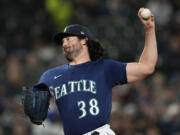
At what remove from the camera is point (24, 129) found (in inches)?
360

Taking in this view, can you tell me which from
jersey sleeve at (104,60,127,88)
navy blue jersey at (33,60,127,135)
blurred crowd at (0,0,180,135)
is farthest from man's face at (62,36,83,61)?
blurred crowd at (0,0,180,135)

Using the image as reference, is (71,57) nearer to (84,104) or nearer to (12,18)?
(84,104)

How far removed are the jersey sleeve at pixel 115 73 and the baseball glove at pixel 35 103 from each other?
27.8 inches

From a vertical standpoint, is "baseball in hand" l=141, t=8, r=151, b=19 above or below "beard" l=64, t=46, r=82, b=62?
above

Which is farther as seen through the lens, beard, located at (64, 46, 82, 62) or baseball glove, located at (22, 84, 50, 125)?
beard, located at (64, 46, 82, 62)

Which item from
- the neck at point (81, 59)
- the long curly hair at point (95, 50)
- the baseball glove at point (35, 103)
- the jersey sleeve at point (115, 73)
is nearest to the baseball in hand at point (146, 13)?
the jersey sleeve at point (115, 73)

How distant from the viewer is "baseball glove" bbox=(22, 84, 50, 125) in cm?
564

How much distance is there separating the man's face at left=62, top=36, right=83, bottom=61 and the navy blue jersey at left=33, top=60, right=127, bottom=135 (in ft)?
0.43

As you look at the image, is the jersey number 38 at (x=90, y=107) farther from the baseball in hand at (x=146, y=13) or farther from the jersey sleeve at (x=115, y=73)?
the baseball in hand at (x=146, y=13)

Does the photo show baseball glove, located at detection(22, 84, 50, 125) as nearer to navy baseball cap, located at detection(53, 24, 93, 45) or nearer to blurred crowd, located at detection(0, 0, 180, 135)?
navy baseball cap, located at detection(53, 24, 93, 45)

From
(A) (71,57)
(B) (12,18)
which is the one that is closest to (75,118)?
(A) (71,57)

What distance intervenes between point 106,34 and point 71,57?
5783 millimetres

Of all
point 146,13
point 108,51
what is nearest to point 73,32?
point 146,13

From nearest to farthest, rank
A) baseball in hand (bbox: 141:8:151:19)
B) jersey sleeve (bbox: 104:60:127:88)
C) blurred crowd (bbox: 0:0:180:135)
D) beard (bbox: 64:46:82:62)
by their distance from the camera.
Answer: baseball in hand (bbox: 141:8:151:19)
jersey sleeve (bbox: 104:60:127:88)
beard (bbox: 64:46:82:62)
blurred crowd (bbox: 0:0:180:135)
